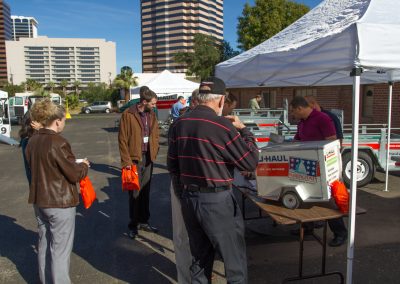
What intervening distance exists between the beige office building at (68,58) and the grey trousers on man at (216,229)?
5816 inches

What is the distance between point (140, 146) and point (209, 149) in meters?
2.22

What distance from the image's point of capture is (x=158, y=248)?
14.8 feet

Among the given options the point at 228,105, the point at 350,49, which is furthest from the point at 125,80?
the point at 350,49

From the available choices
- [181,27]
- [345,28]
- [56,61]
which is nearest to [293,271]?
[345,28]

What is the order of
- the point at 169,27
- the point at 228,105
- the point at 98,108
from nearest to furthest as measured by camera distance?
1. the point at 228,105
2. the point at 98,108
3. the point at 169,27

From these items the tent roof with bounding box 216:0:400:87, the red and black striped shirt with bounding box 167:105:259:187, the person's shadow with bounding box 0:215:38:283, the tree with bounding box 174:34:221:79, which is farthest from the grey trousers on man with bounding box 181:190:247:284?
the tree with bounding box 174:34:221:79

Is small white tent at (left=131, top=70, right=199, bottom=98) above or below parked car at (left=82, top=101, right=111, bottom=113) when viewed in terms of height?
above

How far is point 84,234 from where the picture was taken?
5.08m

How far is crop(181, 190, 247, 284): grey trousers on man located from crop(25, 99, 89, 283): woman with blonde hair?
1.02 meters

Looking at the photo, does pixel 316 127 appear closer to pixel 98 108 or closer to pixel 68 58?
pixel 98 108

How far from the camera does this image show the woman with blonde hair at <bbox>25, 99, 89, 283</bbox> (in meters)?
2.96

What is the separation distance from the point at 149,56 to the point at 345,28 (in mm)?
158417

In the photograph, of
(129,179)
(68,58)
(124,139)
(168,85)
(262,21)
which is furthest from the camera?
(68,58)

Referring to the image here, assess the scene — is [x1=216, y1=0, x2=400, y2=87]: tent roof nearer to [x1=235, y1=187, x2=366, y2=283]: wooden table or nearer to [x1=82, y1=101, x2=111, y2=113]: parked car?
[x1=235, y1=187, x2=366, y2=283]: wooden table
